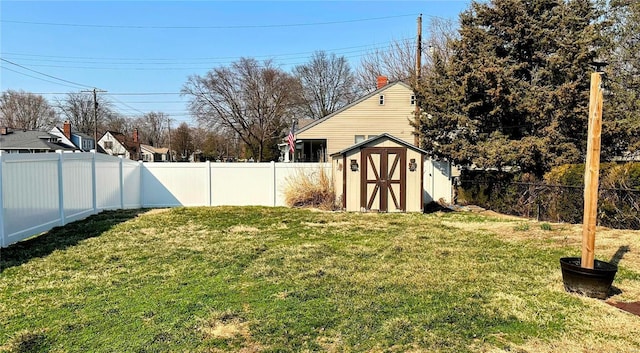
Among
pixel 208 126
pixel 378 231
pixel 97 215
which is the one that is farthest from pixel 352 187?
pixel 208 126

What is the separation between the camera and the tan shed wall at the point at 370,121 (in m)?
20.8

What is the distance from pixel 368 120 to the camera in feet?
69.1

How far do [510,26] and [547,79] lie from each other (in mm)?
1854

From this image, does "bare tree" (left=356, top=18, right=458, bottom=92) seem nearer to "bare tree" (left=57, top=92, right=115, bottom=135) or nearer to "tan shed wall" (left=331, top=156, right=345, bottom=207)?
"tan shed wall" (left=331, top=156, right=345, bottom=207)

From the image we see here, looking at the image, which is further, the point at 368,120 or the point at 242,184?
the point at 368,120

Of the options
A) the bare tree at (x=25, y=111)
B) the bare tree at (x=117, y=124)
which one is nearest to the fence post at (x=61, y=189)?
the bare tree at (x=25, y=111)

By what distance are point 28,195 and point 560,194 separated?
1056 cm

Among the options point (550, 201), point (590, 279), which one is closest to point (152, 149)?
point (550, 201)

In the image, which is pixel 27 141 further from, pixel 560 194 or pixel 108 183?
pixel 560 194

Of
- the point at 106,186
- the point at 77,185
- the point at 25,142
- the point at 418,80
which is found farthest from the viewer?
the point at 25,142

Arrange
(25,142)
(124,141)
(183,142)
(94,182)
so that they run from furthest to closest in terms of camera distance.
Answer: (124,141) < (183,142) < (25,142) < (94,182)

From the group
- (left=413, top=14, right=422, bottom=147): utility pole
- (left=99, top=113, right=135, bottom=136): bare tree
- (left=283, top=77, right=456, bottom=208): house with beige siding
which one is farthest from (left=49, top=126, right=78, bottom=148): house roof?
(left=413, top=14, right=422, bottom=147): utility pole

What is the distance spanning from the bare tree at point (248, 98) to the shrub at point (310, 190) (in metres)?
23.0

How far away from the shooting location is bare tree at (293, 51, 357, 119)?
3950 centimetres
